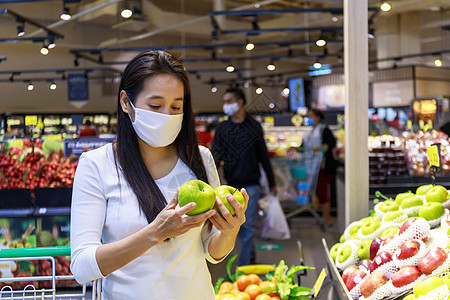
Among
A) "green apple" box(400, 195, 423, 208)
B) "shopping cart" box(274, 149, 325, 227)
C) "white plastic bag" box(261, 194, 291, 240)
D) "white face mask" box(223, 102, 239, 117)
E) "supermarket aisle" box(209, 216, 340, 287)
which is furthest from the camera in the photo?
"shopping cart" box(274, 149, 325, 227)

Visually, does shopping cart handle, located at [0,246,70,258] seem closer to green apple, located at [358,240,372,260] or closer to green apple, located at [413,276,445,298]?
green apple, located at [413,276,445,298]

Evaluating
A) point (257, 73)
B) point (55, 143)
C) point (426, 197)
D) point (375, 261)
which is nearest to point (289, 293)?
point (375, 261)

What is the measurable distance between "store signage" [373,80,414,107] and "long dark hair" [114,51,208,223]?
49.7 ft

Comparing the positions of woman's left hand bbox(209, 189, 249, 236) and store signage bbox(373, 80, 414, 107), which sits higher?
store signage bbox(373, 80, 414, 107)

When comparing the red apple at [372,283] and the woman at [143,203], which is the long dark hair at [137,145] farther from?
the red apple at [372,283]

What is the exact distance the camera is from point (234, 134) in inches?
217

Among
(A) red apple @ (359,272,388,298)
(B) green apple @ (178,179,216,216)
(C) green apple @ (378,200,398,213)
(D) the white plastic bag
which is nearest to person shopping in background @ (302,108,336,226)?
(D) the white plastic bag

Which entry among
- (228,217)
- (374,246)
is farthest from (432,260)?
(228,217)

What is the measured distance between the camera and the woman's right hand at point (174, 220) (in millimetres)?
1461

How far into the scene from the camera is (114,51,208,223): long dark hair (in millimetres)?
1688

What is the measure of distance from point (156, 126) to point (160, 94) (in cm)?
10

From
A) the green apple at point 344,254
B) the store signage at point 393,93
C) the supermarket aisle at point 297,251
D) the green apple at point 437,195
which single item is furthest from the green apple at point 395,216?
the store signage at point 393,93

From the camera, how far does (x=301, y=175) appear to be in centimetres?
771

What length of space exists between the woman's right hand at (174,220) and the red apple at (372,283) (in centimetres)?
130
